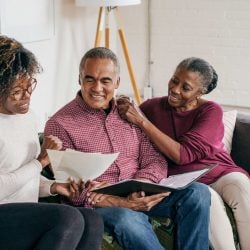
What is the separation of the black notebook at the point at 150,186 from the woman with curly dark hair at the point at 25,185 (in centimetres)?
15

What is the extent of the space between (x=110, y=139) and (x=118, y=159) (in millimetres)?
90

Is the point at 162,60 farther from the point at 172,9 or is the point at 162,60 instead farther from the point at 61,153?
the point at 61,153

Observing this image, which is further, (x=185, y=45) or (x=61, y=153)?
(x=185, y=45)

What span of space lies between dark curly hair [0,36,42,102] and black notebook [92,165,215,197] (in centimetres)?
50

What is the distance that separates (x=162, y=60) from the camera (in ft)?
14.4

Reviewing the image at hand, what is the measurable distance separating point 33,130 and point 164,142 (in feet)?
1.92

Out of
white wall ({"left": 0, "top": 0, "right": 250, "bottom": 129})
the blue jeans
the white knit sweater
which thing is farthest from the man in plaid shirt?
white wall ({"left": 0, "top": 0, "right": 250, "bottom": 129})

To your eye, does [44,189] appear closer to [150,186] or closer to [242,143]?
[150,186]

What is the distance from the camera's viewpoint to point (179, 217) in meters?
1.98

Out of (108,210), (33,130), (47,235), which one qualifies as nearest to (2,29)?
(33,130)

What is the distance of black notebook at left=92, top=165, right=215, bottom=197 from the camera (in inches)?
72.0

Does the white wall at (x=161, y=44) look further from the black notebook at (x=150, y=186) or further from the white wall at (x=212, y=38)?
the black notebook at (x=150, y=186)

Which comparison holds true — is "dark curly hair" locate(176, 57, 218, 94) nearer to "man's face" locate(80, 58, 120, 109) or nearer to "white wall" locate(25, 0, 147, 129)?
"man's face" locate(80, 58, 120, 109)

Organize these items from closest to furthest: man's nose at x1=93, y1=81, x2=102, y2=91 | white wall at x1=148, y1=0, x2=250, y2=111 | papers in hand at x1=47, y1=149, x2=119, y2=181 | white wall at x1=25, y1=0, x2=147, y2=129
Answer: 1. papers in hand at x1=47, y1=149, x2=119, y2=181
2. man's nose at x1=93, y1=81, x2=102, y2=91
3. white wall at x1=25, y1=0, x2=147, y2=129
4. white wall at x1=148, y1=0, x2=250, y2=111
